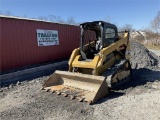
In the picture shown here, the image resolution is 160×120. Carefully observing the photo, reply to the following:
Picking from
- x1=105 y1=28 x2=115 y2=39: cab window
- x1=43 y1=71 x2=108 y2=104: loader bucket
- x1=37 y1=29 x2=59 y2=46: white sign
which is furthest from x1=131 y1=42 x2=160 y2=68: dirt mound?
x1=43 y1=71 x2=108 y2=104: loader bucket

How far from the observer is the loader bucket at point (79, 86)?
6.01 meters

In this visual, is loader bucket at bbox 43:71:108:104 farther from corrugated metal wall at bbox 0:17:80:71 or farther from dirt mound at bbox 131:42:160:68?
dirt mound at bbox 131:42:160:68

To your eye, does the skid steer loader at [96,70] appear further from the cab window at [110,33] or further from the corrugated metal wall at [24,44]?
the corrugated metal wall at [24,44]

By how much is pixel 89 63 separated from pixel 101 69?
1.43 feet

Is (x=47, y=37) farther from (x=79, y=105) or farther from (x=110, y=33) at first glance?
(x=79, y=105)

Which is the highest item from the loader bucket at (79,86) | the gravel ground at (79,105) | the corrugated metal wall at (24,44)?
the corrugated metal wall at (24,44)

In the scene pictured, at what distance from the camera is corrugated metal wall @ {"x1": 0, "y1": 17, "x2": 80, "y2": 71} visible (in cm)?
934

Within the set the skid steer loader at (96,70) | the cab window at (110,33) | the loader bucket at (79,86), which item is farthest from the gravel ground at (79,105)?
the cab window at (110,33)

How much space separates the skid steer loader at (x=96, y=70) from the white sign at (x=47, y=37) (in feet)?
12.8

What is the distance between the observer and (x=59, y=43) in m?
12.6

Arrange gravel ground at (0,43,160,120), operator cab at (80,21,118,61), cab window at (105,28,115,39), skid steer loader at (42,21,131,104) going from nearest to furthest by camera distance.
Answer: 1. gravel ground at (0,43,160,120)
2. skid steer loader at (42,21,131,104)
3. operator cab at (80,21,118,61)
4. cab window at (105,28,115,39)

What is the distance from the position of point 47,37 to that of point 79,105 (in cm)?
672

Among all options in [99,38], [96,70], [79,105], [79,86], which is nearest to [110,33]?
[99,38]

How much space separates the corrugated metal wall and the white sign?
0.56 ft
